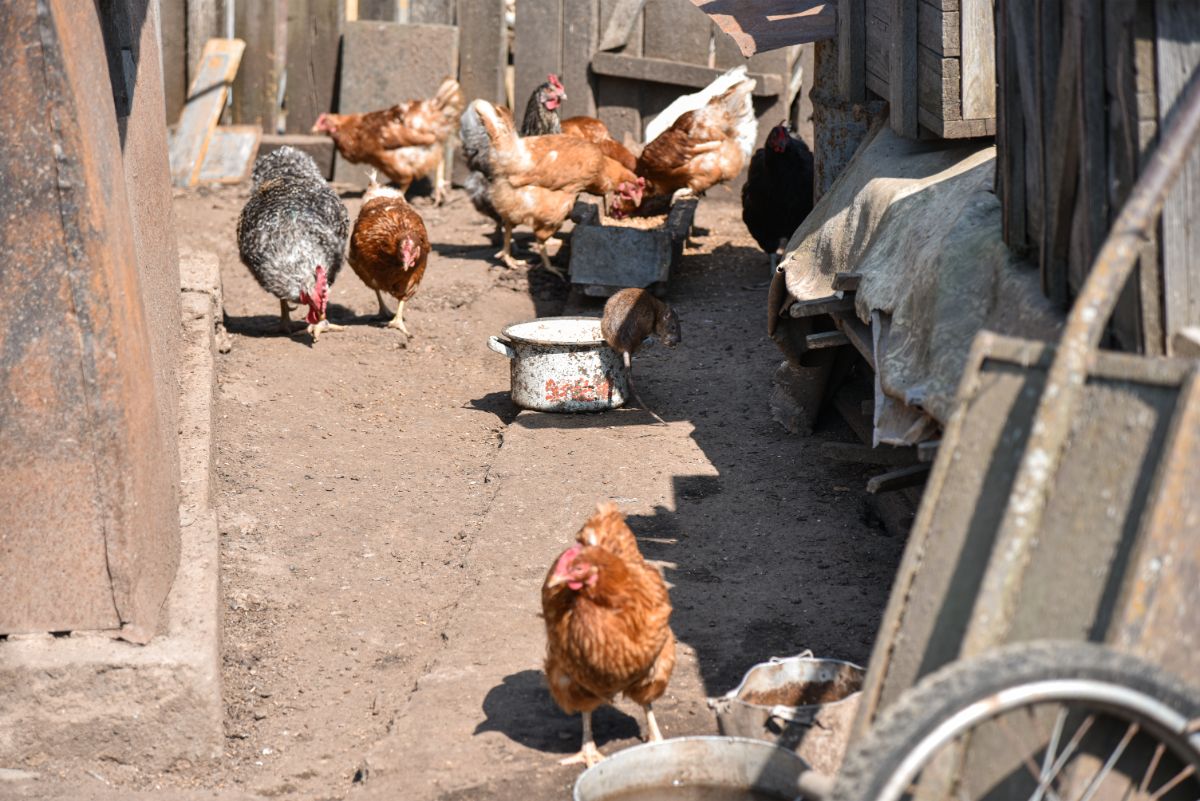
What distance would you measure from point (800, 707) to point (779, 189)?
5.84 meters

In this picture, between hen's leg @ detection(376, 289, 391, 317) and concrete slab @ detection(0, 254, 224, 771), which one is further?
hen's leg @ detection(376, 289, 391, 317)

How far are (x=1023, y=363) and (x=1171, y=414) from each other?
0.29 metres

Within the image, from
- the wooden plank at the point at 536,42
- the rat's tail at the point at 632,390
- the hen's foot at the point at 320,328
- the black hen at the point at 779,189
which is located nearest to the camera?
the rat's tail at the point at 632,390

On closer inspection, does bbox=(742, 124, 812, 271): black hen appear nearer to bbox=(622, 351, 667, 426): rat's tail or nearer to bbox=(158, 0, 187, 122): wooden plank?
bbox=(622, 351, 667, 426): rat's tail

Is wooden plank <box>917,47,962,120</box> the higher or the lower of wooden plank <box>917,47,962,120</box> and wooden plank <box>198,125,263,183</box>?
the higher

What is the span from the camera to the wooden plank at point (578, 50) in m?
10.6

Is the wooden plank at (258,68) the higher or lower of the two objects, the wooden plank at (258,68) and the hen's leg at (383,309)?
the higher

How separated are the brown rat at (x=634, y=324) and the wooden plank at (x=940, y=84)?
2.03m

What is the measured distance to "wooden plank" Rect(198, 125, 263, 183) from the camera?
1086 cm

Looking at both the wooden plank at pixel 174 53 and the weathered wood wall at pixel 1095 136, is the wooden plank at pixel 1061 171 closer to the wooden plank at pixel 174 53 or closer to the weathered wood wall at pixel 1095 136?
the weathered wood wall at pixel 1095 136

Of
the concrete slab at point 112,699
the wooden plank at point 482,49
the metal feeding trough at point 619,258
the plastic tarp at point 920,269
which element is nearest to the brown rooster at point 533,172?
the metal feeding trough at point 619,258

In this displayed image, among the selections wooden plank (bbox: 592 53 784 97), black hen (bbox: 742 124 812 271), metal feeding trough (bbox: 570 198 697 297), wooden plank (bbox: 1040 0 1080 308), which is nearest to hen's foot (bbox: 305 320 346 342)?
metal feeding trough (bbox: 570 198 697 297)

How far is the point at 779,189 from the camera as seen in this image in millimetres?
8422

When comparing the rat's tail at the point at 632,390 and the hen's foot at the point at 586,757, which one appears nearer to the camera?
the hen's foot at the point at 586,757
